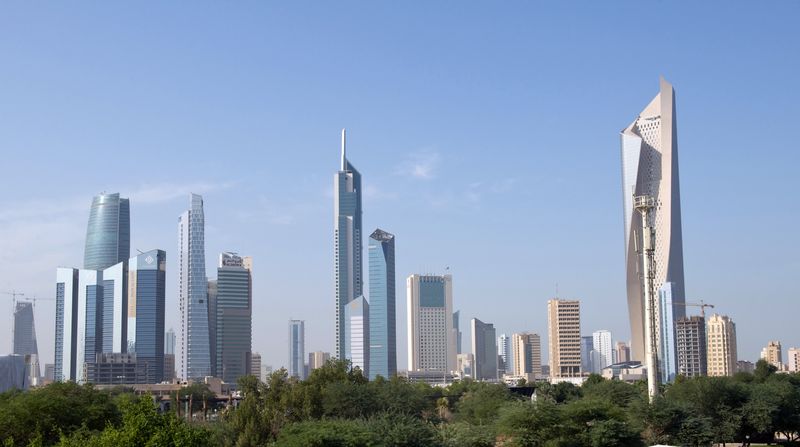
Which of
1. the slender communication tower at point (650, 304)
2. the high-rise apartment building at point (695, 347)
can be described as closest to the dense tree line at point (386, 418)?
the slender communication tower at point (650, 304)

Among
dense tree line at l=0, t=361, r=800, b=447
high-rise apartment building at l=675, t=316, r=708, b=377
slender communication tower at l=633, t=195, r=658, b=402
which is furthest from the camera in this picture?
high-rise apartment building at l=675, t=316, r=708, b=377

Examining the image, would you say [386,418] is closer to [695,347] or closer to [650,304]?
[650,304]

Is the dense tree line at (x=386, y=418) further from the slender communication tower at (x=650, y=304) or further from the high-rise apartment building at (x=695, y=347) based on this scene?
the high-rise apartment building at (x=695, y=347)

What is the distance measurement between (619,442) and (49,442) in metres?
29.0

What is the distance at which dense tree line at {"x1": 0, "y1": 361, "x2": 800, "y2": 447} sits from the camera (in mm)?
42281

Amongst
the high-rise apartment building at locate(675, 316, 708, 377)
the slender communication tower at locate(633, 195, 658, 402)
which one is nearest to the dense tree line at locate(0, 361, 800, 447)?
the slender communication tower at locate(633, 195, 658, 402)

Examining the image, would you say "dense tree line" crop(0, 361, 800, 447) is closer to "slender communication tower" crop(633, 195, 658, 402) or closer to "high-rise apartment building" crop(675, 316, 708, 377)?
"slender communication tower" crop(633, 195, 658, 402)

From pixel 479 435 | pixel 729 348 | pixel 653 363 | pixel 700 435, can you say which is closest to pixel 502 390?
pixel 653 363

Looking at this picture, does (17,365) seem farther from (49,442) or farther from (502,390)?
(49,442)

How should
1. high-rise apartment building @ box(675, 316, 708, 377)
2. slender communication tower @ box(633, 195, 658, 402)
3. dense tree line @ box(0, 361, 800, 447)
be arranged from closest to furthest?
dense tree line @ box(0, 361, 800, 447) → slender communication tower @ box(633, 195, 658, 402) → high-rise apartment building @ box(675, 316, 708, 377)

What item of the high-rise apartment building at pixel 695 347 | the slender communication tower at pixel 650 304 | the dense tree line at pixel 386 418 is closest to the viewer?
the dense tree line at pixel 386 418

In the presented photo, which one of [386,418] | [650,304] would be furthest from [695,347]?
[386,418]

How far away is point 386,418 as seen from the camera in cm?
5312

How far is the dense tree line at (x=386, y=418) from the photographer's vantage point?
42.3 meters
